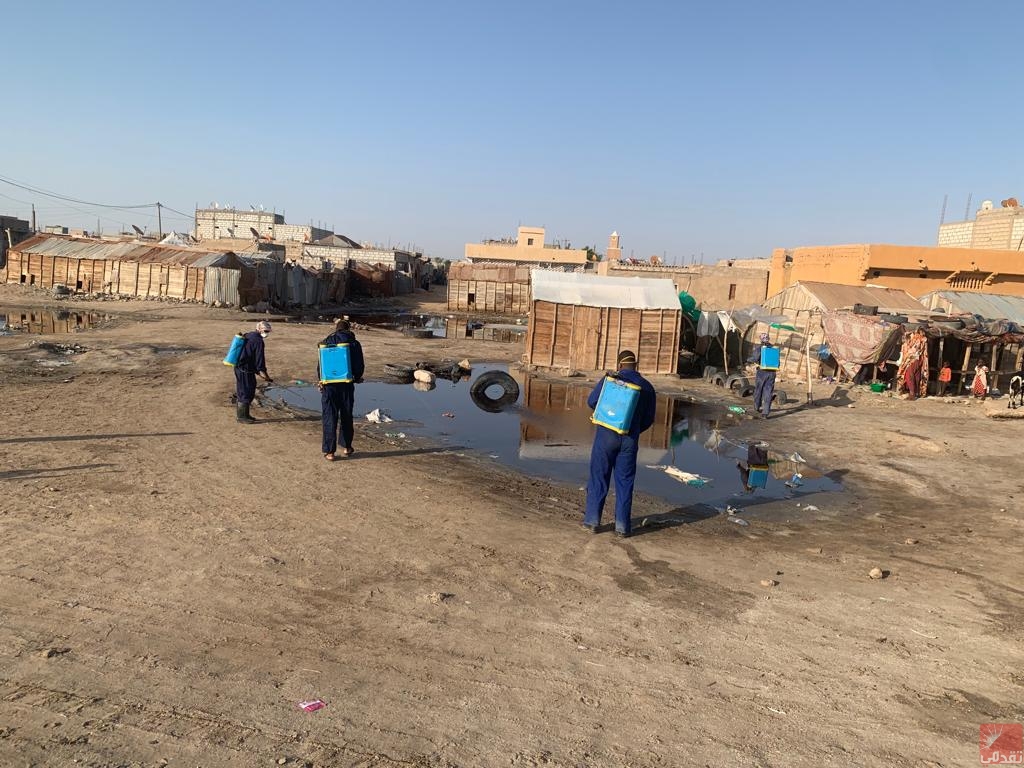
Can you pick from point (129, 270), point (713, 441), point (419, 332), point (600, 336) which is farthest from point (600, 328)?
point (129, 270)

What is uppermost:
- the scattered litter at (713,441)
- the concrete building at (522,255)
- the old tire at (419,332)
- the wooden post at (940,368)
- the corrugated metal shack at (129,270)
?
the concrete building at (522,255)

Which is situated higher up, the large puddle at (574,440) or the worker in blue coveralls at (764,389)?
the worker in blue coveralls at (764,389)

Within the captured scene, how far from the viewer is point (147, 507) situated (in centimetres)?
593

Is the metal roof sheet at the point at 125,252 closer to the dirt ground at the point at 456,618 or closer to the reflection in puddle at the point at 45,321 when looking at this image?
the reflection in puddle at the point at 45,321

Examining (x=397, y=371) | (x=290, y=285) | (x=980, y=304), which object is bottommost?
(x=397, y=371)

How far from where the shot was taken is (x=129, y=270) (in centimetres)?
3259

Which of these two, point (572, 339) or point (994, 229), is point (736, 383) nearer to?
point (572, 339)

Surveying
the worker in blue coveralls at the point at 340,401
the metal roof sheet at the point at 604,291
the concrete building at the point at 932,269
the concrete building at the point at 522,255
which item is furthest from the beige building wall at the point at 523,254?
the worker in blue coveralls at the point at 340,401

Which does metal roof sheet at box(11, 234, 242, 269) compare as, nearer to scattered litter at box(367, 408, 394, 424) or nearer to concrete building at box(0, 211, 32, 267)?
concrete building at box(0, 211, 32, 267)

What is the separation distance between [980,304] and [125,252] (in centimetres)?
3896

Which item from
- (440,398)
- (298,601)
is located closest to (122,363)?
(440,398)

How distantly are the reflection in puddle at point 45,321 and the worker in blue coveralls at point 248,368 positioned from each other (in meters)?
13.5

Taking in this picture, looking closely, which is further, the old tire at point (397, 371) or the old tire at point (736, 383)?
the old tire at point (736, 383)

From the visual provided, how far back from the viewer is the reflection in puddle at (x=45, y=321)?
2000 cm
